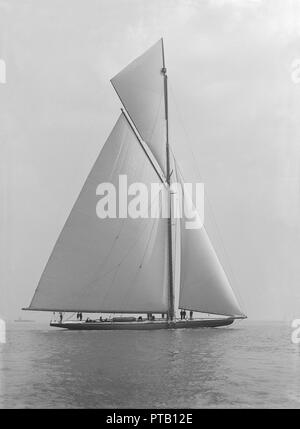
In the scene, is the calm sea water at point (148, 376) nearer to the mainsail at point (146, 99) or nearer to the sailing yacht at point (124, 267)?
the sailing yacht at point (124, 267)

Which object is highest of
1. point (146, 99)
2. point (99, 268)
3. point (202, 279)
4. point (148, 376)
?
point (146, 99)

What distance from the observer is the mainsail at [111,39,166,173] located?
68.2 meters

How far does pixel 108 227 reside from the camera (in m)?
61.3

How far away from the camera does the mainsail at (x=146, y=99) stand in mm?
68188

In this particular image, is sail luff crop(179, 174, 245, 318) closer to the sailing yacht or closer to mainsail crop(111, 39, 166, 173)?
the sailing yacht

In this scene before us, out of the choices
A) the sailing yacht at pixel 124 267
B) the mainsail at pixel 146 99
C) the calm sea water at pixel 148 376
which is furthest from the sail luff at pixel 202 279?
the calm sea water at pixel 148 376

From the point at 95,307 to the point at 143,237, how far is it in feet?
26.8

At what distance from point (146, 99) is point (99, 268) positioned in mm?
20007

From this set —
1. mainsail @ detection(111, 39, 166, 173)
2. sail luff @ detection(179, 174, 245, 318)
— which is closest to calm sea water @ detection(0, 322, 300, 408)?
sail luff @ detection(179, 174, 245, 318)

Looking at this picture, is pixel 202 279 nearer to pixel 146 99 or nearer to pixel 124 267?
pixel 124 267

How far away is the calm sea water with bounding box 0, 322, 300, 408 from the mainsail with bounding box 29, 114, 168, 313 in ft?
44.1

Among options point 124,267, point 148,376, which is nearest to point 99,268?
point 124,267

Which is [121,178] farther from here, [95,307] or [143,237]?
[95,307]

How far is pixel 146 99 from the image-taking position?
6938cm
